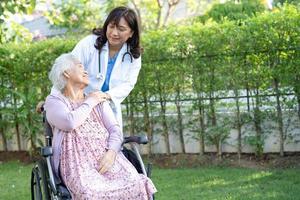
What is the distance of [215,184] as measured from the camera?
17.9ft

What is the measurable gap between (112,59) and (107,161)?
2.41 feet

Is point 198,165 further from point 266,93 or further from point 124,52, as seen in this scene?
point 124,52

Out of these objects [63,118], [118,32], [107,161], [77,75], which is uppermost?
[118,32]

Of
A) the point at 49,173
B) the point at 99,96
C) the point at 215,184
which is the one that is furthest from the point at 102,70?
the point at 215,184

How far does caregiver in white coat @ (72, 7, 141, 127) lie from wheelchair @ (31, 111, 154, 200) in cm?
28

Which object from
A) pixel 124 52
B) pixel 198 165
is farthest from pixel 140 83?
pixel 124 52

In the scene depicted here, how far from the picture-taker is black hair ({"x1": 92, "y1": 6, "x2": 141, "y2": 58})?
12.0ft

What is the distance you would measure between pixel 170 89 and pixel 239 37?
1.03m

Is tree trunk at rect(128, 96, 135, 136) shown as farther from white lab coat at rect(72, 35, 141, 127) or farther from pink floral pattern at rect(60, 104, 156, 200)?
pink floral pattern at rect(60, 104, 156, 200)

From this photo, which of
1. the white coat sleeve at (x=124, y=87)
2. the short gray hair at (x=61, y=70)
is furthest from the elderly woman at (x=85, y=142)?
the white coat sleeve at (x=124, y=87)

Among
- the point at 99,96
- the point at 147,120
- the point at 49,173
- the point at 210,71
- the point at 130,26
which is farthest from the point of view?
the point at 147,120

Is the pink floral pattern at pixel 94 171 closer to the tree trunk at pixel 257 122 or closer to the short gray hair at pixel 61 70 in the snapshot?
the short gray hair at pixel 61 70

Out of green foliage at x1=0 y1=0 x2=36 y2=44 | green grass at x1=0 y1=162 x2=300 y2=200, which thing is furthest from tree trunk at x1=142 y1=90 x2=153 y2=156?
green foliage at x1=0 y1=0 x2=36 y2=44

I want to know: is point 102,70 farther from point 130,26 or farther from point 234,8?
point 234,8
